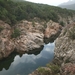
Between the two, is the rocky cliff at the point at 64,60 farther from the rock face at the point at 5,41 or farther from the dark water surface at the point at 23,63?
the rock face at the point at 5,41

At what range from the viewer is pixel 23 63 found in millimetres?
39906

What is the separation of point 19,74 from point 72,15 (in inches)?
3016

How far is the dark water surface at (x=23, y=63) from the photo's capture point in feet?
115

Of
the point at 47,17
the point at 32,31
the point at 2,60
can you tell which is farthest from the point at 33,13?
the point at 2,60

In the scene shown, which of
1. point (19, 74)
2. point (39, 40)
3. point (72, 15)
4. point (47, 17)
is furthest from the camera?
point (72, 15)

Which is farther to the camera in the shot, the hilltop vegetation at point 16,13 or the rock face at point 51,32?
the rock face at point 51,32

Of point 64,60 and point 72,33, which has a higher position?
point 72,33

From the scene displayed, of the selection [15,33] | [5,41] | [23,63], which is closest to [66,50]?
[23,63]

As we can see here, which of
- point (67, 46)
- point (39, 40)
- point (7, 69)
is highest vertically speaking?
point (67, 46)

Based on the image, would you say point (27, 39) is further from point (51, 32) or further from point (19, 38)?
point (51, 32)

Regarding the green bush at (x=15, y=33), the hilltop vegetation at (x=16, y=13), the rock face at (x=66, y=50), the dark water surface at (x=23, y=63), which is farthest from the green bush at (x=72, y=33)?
the hilltop vegetation at (x=16, y=13)

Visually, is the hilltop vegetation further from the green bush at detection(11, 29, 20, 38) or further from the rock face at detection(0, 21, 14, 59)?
the green bush at detection(11, 29, 20, 38)

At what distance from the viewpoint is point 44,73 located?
72.4ft

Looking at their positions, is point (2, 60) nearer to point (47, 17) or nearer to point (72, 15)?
point (47, 17)
